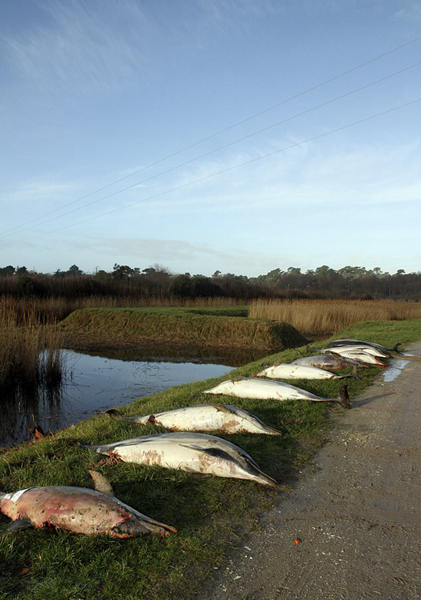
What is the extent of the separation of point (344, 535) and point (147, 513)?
4.17 ft

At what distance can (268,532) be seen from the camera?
111 inches

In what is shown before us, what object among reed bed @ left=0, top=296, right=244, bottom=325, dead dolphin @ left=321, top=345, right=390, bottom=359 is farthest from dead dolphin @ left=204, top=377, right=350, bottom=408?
reed bed @ left=0, top=296, right=244, bottom=325

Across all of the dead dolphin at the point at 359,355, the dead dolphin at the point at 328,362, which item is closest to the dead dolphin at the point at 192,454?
the dead dolphin at the point at 328,362

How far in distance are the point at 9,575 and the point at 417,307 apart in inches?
1118

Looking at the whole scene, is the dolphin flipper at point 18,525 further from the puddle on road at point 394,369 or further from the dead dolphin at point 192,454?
the puddle on road at point 394,369

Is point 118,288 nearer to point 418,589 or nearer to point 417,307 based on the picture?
point 417,307

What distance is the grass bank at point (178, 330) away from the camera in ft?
55.1

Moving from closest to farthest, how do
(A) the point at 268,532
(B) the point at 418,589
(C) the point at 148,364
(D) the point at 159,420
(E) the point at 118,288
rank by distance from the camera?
1. (B) the point at 418,589
2. (A) the point at 268,532
3. (D) the point at 159,420
4. (C) the point at 148,364
5. (E) the point at 118,288

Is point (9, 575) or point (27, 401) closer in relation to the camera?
point (9, 575)

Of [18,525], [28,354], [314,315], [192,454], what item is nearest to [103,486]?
[18,525]

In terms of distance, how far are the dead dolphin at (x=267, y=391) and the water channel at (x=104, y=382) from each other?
9.07ft

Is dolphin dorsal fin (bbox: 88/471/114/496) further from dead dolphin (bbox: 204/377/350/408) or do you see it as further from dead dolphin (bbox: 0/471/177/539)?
dead dolphin (bbox: 204/377/350/408)

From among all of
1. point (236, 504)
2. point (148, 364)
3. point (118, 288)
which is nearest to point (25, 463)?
point (236, 504)

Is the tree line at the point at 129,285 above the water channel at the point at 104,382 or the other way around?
above
